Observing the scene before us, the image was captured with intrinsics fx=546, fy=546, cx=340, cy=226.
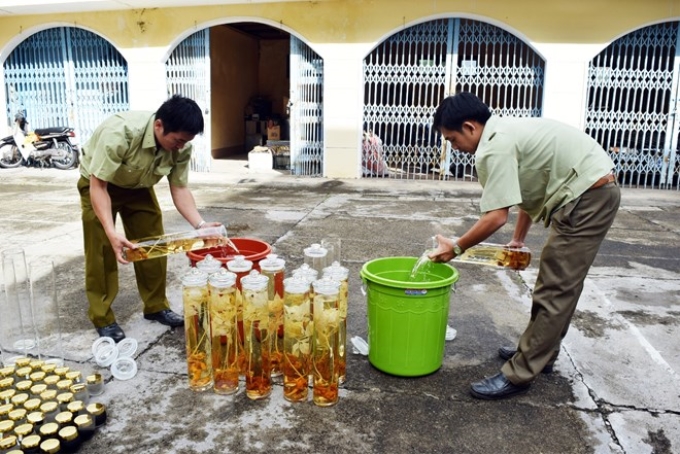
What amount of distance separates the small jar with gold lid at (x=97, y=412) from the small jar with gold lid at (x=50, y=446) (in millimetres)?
192

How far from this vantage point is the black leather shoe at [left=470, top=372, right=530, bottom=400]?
2486 millimetres

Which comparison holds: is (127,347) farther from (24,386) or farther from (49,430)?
(49,430)

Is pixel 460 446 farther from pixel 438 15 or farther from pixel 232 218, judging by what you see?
pixel 438 15

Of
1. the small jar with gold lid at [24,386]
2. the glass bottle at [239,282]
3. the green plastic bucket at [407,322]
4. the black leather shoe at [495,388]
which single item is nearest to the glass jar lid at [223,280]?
the glass bottle at [239,282]

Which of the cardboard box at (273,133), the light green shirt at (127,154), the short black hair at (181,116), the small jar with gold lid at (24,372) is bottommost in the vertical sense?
the small jar with gold lid at (24,372)

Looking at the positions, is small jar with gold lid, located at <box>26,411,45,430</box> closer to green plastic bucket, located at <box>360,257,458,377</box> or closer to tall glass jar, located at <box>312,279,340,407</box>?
tall glass jar, located at <box>312,279,340,407</box>

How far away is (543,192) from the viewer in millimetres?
2502

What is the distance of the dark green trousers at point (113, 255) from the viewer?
2984 millimetres

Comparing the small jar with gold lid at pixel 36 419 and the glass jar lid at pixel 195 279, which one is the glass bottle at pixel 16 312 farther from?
the glass jar lid at pixel 195 279

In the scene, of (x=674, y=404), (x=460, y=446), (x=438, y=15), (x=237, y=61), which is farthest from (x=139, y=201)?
(x=237, y=61)

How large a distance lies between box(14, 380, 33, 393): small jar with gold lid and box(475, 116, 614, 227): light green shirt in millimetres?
2162

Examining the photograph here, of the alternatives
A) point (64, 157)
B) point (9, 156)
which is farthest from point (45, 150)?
point (9, 156)

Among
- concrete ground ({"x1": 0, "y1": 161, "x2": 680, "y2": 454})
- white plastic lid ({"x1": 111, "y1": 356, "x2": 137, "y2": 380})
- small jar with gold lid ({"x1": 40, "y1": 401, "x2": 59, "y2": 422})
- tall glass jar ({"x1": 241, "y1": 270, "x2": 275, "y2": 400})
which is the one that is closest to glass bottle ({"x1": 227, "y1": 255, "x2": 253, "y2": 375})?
tall glass jar ({"x1": 241, "y1": 270, "x2": 275, "y2": 400})

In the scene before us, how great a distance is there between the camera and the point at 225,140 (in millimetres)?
13461
